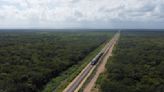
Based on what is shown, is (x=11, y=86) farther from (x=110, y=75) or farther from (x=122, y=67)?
(x=122, y=67)

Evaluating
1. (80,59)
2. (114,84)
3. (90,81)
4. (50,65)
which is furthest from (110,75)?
(80,59)

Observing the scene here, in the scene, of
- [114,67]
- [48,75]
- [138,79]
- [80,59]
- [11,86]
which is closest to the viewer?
[11,86]

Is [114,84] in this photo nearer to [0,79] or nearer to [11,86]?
[11,86]

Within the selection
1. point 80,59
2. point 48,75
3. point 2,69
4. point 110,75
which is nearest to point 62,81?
point 48,75

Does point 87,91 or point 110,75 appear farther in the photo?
point 110,75

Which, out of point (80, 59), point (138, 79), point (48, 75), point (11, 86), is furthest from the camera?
point (80, 59)

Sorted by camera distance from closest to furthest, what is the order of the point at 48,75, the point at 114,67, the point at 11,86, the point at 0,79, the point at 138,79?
1. the point at 11,86
2. the point at 0,79
3. the point at 138,79
4. the point at 48,75
5. the point at 114,67

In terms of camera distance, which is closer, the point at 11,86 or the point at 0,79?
the point at 11,86

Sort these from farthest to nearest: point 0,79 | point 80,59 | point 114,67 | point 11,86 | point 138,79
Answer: point 80,59
point 114,67
point 138,79
point 0,79
point 11,86
